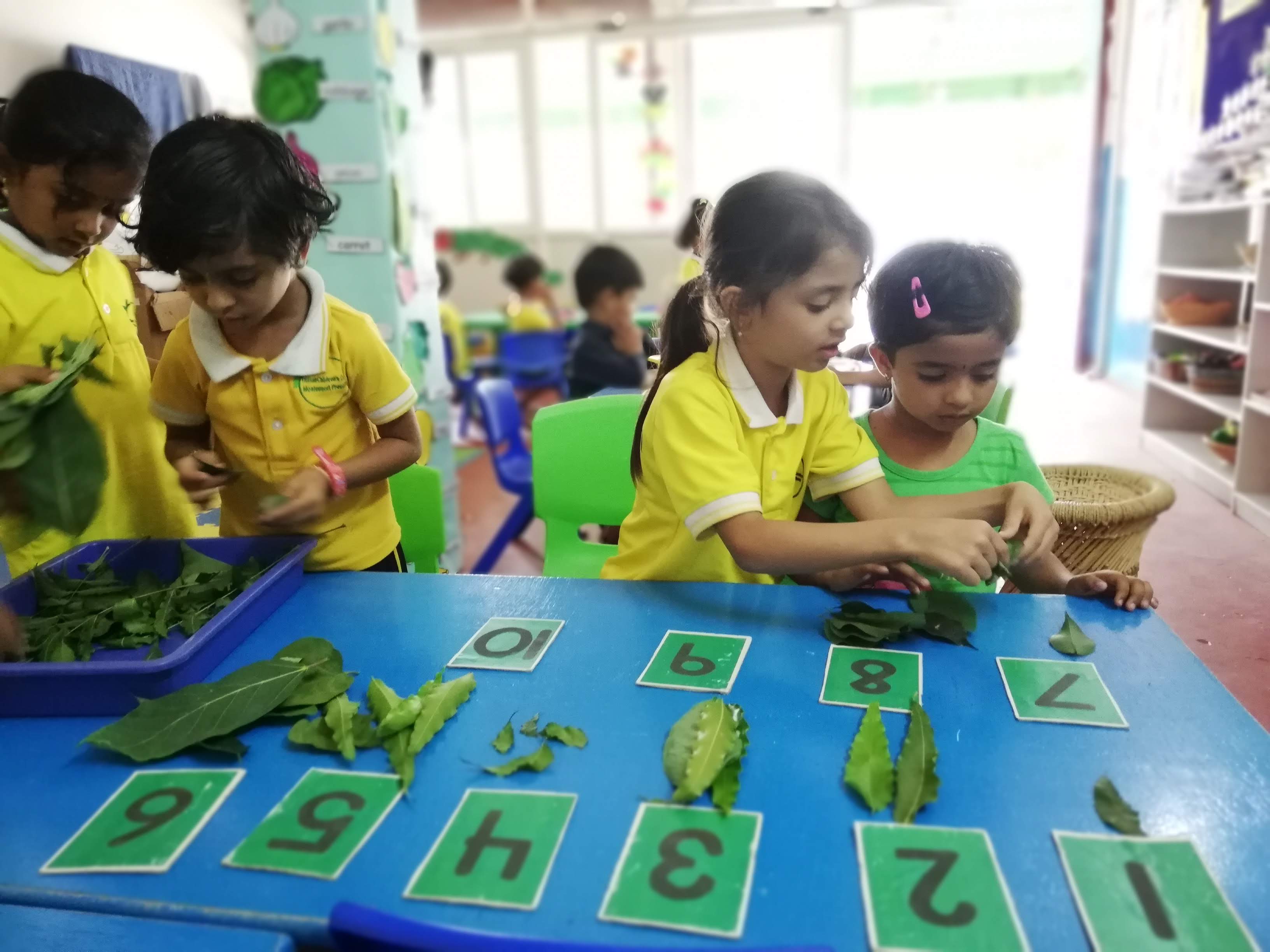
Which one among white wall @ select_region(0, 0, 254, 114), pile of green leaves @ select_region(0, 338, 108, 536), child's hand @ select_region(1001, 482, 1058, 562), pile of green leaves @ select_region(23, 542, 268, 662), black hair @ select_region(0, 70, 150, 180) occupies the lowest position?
pile of green leaves @ select_region(23, 542, 268, 662)

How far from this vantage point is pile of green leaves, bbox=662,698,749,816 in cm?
77

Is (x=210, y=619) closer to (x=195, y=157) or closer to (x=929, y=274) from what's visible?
(x=195, y=157)

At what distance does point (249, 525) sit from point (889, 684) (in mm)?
1027

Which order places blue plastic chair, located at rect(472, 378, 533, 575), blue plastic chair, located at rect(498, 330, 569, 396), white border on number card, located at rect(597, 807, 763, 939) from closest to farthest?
1. white border on number card, located at rect(597, 807, 763, 939)
2. blue plastic chair, located at rect(472, 378, 533, 575)
3. blue plastic chair, located at rect(498, 330, 569, 396)

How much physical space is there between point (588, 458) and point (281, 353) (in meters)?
0.63

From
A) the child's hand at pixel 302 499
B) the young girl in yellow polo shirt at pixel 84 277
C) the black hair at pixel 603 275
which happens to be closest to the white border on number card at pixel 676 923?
the child's hand at pixel 302 499

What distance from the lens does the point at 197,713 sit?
908 millimetres

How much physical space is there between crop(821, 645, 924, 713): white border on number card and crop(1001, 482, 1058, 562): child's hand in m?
0.23

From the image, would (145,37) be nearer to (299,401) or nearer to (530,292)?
(299,401)

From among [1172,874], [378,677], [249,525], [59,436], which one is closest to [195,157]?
[59,436]

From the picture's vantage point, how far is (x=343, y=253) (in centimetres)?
300

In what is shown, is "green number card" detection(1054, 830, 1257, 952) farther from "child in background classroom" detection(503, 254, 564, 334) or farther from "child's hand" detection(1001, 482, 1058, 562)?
"child in background classroom" detection(503, 254, 564, 334)

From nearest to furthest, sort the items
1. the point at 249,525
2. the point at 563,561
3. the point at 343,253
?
the point at 249,525 → the point at 563,561 → the point at 343,253

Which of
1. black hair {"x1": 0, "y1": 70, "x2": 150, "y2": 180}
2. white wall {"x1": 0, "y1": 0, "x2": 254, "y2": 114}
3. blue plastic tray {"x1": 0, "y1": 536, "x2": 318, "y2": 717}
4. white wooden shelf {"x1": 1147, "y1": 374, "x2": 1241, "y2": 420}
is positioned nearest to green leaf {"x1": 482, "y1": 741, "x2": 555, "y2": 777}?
blue plastic tray {"x1": 0, "y1": 536, "x2": 318, "y2": 717}
